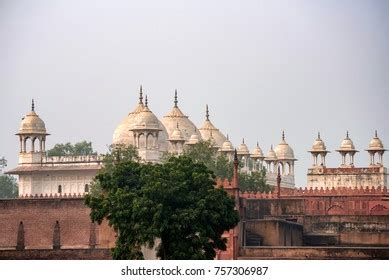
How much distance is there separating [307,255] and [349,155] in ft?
102

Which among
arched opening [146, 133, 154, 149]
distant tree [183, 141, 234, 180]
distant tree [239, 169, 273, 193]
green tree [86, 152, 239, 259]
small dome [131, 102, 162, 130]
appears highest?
small dome [131, 102, 162, 130]

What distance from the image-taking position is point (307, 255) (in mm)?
40344

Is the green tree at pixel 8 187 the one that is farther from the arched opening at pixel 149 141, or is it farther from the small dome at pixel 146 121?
the small dome at pixel 146 121

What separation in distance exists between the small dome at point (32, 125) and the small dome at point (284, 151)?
53.6 ft

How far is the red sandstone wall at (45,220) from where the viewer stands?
4966cm

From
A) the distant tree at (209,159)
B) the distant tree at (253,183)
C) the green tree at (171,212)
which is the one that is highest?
the distant tree at (209,159)

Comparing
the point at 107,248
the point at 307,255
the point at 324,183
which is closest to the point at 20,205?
the point at 107,248

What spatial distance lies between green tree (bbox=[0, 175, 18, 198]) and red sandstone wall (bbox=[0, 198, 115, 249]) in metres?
30.2

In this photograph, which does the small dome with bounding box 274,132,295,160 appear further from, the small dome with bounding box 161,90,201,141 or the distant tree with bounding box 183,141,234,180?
the distant tree with bounding box 183,141,234,180

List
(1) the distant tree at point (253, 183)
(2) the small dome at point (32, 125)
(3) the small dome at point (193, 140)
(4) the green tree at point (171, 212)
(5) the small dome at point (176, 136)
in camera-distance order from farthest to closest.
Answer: (2) the small dome at point (32, 125), (5) the small dome at point (176, 136), (3) the small dome at point (193, 140), (1) the distant tree at point (253, 183), (4) the green tree at point (171, 212)

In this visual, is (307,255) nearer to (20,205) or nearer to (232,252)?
(232,252)

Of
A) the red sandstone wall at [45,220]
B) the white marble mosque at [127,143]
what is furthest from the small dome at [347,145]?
the red sandstone wall at [45,220]

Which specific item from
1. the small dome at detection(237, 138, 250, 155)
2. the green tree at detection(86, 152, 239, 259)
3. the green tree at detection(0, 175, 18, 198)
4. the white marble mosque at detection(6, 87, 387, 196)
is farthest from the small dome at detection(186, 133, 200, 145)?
the green tree at detection(86, 152, 239, 259)

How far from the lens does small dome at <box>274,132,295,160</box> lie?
80688 millimetres
